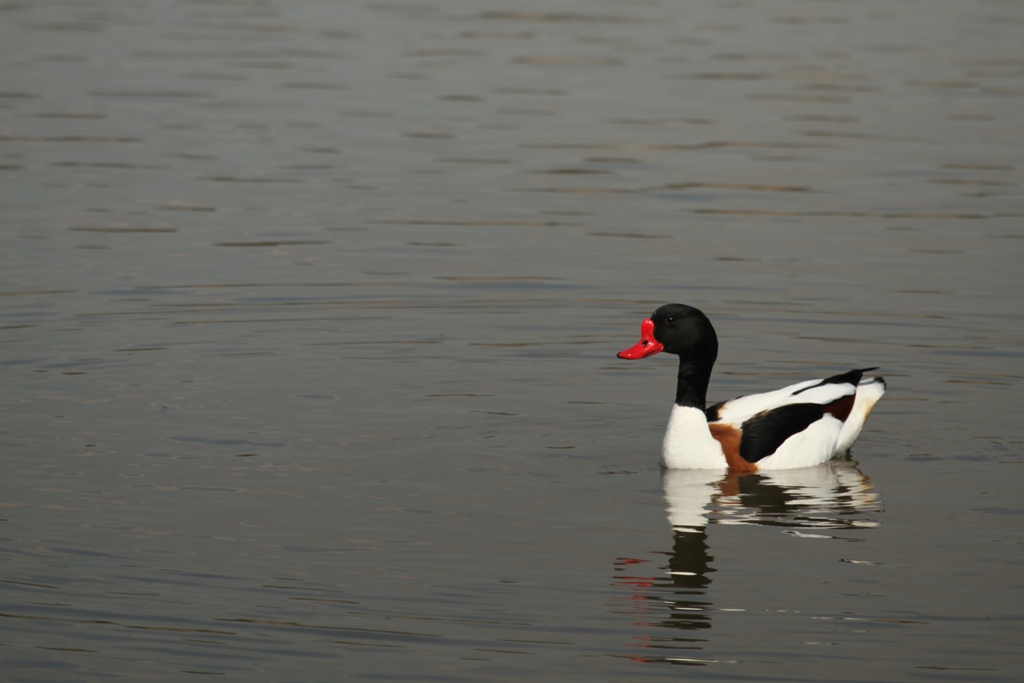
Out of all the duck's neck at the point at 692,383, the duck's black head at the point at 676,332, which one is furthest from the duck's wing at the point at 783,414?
the duck's black head at the point at 676,332

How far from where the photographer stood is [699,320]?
409 inches

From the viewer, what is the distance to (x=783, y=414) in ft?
33.4

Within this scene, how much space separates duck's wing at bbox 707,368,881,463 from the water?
0.82 ft

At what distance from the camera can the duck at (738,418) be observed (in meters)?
10.1

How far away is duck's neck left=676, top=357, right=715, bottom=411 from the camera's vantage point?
33.9 feet

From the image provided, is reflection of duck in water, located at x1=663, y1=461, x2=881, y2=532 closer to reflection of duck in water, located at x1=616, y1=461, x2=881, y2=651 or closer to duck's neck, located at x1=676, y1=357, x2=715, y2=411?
reflection of duck in water, located at x1=616, y1=461, x2=881, y2=651

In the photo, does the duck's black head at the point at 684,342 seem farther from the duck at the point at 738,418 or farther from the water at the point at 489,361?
the water at the point at 489,361

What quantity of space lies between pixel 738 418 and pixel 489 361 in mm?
2991

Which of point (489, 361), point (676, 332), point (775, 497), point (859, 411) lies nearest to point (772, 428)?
point (775, 497)

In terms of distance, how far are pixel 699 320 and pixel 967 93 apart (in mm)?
16207

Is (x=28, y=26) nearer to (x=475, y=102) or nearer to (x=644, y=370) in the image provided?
(x=475, y=102)

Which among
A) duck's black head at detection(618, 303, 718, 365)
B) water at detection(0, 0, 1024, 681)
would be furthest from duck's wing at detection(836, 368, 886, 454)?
duck's black head at detection(618, 303, 718, 365)

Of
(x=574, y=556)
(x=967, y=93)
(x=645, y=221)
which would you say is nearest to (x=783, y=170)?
(x=645, y=221)

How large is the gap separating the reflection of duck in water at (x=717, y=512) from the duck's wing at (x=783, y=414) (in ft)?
0.72
